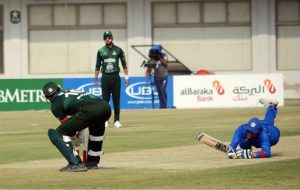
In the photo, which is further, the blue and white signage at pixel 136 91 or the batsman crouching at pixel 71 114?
the blue and white signage at pixel 136 91

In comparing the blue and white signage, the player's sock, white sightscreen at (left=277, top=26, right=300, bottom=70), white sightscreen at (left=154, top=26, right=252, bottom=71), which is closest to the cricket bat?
the player's sock

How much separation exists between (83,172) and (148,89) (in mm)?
24196

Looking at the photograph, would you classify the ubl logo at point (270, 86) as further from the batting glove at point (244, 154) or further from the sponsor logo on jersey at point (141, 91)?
the batting glove at point (244, 154)

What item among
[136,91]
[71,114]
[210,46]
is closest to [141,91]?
[136,91]

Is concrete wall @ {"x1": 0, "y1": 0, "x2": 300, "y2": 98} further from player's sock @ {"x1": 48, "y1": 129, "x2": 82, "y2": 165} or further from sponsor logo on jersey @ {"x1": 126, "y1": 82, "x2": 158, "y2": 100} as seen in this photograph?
player's sock @ {"x1": 48, "y1": 129, "x2": 82, "y2": 165}

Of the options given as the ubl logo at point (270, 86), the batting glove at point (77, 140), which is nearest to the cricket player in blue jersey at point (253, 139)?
the batting glove at point (77, 140)

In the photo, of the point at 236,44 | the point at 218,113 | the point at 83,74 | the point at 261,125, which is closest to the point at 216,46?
the point at 236,44

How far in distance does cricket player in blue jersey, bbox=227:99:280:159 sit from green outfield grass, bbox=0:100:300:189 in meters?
0.23

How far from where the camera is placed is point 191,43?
177 feet

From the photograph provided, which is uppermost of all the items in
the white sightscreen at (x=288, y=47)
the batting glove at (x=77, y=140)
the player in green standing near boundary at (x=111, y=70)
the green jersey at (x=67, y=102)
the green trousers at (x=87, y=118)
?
the white sightscreen at (x=288, y=47)

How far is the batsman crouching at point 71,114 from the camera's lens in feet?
51.8

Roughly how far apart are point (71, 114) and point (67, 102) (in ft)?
0.86

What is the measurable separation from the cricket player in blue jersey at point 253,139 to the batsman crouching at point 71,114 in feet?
9.45

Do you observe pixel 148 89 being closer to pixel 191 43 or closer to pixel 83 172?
pixel 191 43
